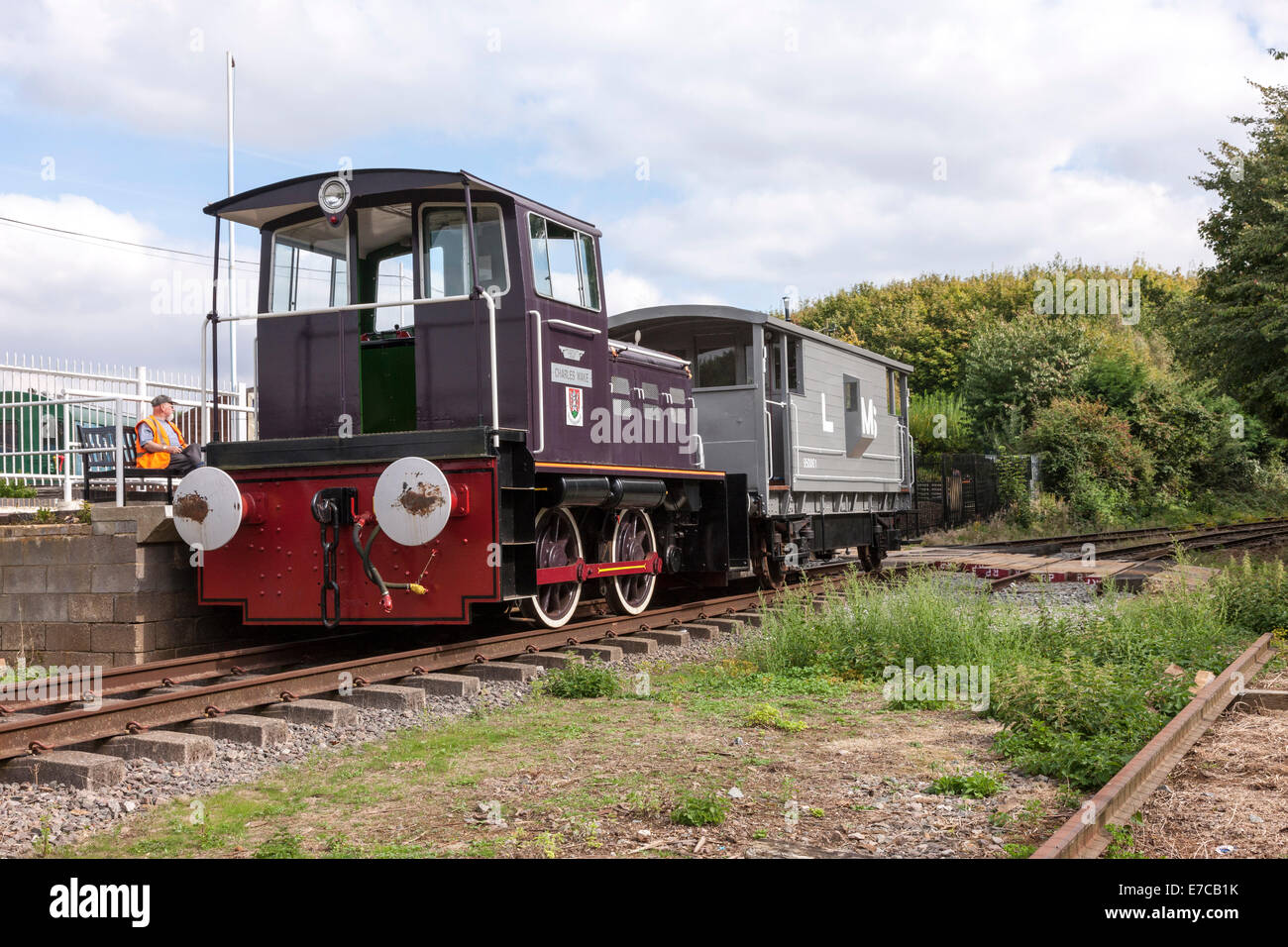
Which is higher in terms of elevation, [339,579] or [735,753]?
[339,579]

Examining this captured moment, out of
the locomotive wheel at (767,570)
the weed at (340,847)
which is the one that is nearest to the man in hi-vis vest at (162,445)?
the locomotive wheel at (767,570)

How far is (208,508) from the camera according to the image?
8.02 metres

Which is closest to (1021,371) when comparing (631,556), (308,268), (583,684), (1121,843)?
(631,556)

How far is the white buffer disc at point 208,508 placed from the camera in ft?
26.1

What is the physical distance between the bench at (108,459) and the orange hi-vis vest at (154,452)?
0.20 feet

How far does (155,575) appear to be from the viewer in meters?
8.93

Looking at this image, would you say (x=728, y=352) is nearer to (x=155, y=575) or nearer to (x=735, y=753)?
(x=155, y=575)

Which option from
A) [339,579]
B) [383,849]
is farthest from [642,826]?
[339,579]

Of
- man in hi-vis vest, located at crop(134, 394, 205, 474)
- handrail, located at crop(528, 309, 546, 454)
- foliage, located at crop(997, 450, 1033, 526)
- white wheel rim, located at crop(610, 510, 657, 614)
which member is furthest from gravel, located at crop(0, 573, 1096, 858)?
foliage, located at crop(997, 450, 1033, 526)

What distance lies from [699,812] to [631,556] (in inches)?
244

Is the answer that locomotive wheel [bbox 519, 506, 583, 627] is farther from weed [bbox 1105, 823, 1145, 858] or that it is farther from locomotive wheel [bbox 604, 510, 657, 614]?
weed [bbox 1105, 823, 1145, 858]
